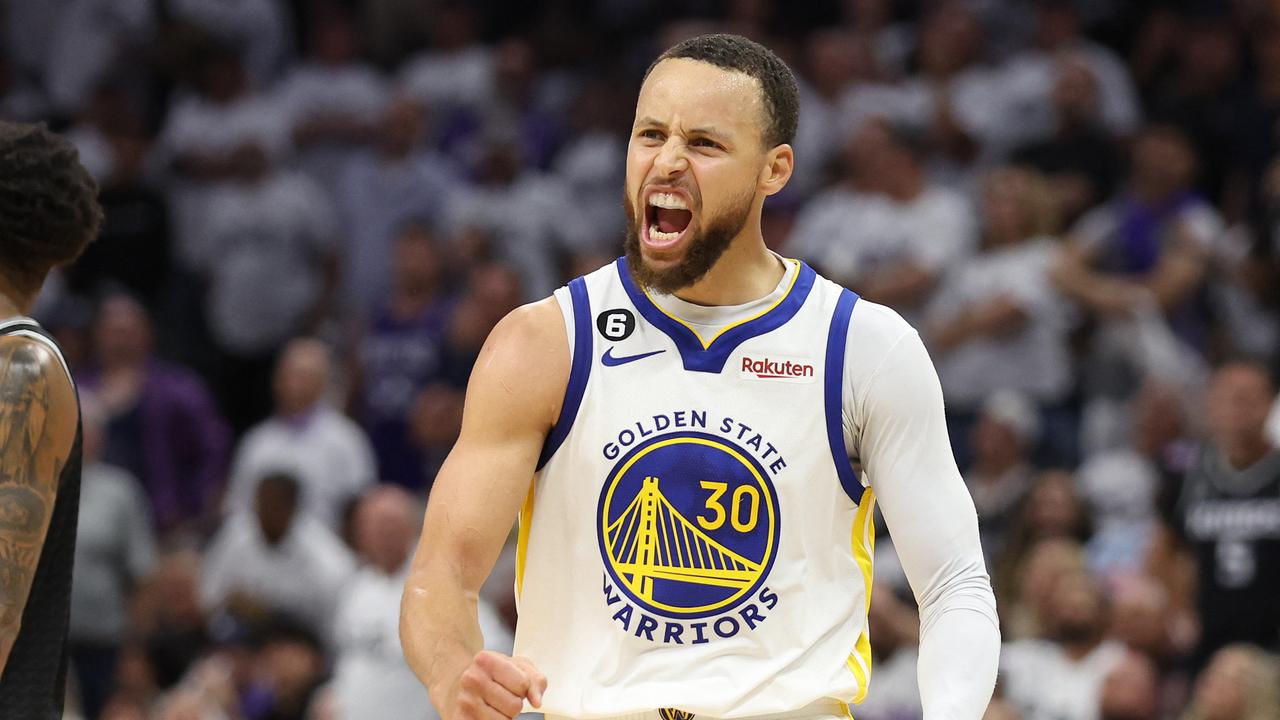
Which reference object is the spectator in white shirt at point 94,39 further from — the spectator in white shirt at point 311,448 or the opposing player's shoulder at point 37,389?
the opposing player's shoulder at point 37,389

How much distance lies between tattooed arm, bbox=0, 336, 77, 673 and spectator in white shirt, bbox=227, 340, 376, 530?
7.32 metres

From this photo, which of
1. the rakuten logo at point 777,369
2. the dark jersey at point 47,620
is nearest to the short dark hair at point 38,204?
the dark jersey at point 47,620

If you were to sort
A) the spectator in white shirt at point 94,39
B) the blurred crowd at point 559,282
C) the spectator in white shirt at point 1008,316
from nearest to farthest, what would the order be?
the blurred crowd at point 559,282, the spectator in white shirt at point 1008,316, the spectator in white shirt at point 94,39

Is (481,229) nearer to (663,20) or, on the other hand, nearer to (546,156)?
(546,156)

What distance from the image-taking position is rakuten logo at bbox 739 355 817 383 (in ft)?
14.5

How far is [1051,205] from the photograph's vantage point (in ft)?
36.9

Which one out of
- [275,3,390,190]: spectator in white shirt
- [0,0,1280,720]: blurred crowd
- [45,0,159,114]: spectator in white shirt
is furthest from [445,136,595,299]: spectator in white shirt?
[45,0,159,114]: spectator in white shirt

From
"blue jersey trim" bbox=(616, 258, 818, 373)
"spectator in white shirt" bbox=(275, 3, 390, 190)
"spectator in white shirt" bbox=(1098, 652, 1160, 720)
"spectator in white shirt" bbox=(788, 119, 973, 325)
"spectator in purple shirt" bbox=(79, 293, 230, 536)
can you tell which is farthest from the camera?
"spectator in white shirt" bbox=(275, 3, 390, 190)

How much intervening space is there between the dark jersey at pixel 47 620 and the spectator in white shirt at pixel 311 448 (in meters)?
7.23

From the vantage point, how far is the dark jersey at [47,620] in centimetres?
422

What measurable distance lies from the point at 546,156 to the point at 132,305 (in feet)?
10.8

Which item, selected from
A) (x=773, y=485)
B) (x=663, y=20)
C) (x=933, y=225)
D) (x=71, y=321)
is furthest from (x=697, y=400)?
(x=663, y=20)

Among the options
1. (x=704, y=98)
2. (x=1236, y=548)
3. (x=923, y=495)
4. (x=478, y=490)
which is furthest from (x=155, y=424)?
(x=923, y=495)

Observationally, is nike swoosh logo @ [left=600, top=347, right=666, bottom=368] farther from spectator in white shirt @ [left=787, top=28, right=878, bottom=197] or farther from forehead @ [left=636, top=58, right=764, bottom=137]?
spectator in white shirt @ [left=787, top=28, right=878, bottom=197]
